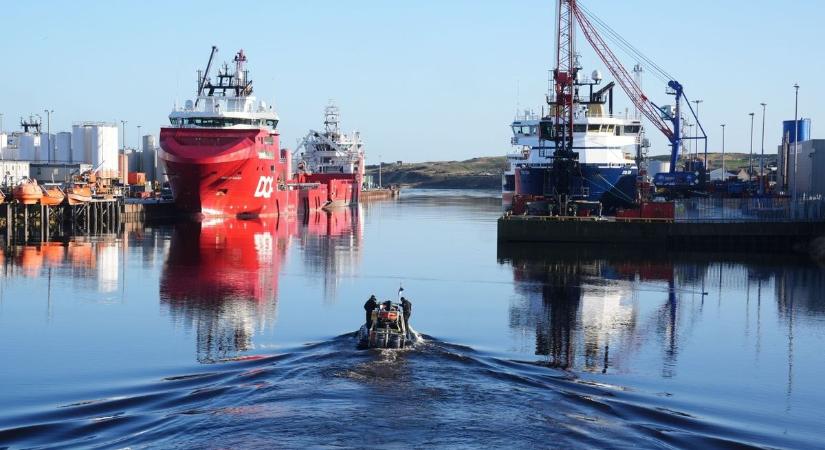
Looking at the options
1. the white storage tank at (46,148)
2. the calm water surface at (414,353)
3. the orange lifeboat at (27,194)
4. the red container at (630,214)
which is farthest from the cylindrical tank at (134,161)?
the red container at (630,214)

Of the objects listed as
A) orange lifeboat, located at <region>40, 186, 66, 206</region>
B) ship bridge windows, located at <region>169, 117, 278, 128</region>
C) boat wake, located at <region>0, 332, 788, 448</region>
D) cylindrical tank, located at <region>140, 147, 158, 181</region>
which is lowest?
boat wake, located at <region>0, 332, 788, 448</region>

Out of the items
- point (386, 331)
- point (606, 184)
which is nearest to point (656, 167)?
point (606, 184)

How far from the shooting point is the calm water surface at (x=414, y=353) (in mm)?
21344

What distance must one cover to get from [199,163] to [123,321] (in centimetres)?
4187

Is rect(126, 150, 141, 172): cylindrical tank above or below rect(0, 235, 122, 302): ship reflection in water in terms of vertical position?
above

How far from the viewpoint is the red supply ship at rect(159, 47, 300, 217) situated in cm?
7669

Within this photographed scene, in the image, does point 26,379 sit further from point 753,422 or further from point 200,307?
point 753,422

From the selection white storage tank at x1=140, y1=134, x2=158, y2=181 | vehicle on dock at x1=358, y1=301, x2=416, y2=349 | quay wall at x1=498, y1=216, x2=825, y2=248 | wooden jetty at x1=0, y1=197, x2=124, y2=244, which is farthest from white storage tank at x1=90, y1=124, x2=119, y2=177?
vehicle on dock at x1=358, y1=301, x2=416, y2=349

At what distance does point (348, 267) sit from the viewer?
5250 cm

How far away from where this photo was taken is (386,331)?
2834 centimetres

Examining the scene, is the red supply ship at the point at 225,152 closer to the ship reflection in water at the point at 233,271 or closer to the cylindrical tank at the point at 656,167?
the ship reflection in water at the point at 233,271

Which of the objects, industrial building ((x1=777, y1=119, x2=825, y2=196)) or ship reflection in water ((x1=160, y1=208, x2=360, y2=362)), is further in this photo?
industrial building ((x1=777, y1=119, x2=825, y2=196))

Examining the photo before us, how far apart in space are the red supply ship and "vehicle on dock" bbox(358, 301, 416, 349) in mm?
49372

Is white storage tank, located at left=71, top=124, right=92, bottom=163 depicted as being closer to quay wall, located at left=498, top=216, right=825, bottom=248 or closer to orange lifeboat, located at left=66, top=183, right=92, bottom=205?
orange lifeboat, located at left=66, top=183, right=92, bottom=205
